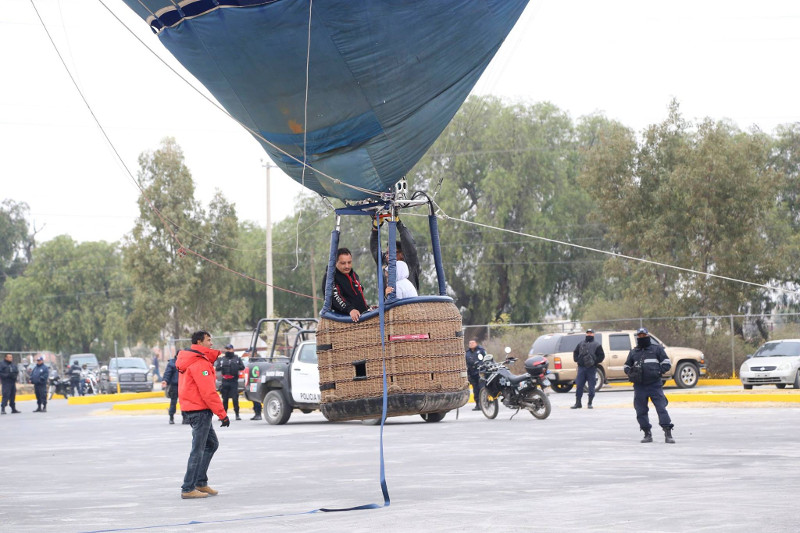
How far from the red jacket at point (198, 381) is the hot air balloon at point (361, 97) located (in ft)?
7.21

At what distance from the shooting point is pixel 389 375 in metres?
9.88

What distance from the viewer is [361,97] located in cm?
1038

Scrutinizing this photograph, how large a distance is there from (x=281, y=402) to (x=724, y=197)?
21.7m

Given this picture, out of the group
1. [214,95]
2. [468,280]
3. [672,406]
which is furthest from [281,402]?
[468,280]

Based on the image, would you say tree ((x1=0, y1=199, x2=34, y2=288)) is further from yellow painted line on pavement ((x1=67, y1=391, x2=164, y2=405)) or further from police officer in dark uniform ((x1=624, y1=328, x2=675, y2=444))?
police officer in dark uniform ((x1=624, y1=328, x2=675, y2=444))

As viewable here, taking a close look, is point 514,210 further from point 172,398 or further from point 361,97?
point 361,97

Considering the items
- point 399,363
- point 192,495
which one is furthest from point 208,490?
point 399,363

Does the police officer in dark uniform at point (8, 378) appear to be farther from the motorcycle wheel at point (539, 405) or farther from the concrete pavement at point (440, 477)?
the motorcycle wheel at point (539, 405)

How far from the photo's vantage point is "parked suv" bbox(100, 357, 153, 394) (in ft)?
162

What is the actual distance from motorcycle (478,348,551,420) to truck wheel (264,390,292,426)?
4.38 m

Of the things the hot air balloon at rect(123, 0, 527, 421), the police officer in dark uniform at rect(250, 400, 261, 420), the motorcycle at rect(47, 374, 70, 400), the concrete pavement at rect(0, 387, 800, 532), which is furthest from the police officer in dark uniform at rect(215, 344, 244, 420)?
the motorcycle at rect(47, 374, 70, 400)

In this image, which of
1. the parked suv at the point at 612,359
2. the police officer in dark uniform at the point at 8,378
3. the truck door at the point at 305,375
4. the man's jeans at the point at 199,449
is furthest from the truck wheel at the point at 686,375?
the man's jeans at the point at 199,449

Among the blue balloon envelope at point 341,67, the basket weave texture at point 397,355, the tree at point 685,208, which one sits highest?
the tree at point 685,208

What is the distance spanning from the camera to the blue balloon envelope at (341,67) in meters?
9.92
